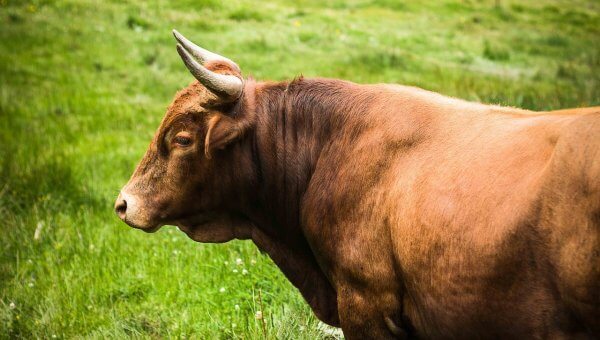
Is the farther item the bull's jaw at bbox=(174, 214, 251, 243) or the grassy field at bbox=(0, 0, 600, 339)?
the grassy field at bbox=(0, 0, 600, 339)

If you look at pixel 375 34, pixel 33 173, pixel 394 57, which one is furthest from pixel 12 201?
pixel 375 34

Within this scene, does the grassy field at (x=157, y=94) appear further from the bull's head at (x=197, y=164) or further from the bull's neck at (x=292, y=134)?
the bull's neck at (x=292, y=134)

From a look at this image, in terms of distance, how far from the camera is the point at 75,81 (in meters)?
12.6

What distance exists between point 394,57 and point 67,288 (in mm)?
9087

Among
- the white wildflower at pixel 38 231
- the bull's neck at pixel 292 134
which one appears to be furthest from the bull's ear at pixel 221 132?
the white wildflower at pixel 38 231

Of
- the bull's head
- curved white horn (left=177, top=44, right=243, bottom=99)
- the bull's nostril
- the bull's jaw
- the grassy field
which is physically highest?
curved white horn (left=177, top=44, right=243, bottom=99)

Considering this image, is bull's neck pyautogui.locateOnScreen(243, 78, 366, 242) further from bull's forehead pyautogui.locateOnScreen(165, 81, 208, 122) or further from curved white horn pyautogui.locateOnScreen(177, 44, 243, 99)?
bull's forehead pyautogui.locateOnScreen(165, 81, 208, 122)

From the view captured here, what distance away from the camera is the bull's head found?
427 centimetres

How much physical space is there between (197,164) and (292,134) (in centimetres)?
58

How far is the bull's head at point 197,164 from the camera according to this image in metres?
4.27

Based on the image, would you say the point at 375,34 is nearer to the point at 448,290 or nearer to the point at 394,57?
the point at 394,57

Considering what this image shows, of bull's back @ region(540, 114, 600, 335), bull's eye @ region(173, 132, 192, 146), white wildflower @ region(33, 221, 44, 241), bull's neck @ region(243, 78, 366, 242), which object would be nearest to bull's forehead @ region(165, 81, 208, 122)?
bull's eye @ region(173, 132, 192, 146)

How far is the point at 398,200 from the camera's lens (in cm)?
362

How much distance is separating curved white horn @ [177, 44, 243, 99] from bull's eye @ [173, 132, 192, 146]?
34 cm
